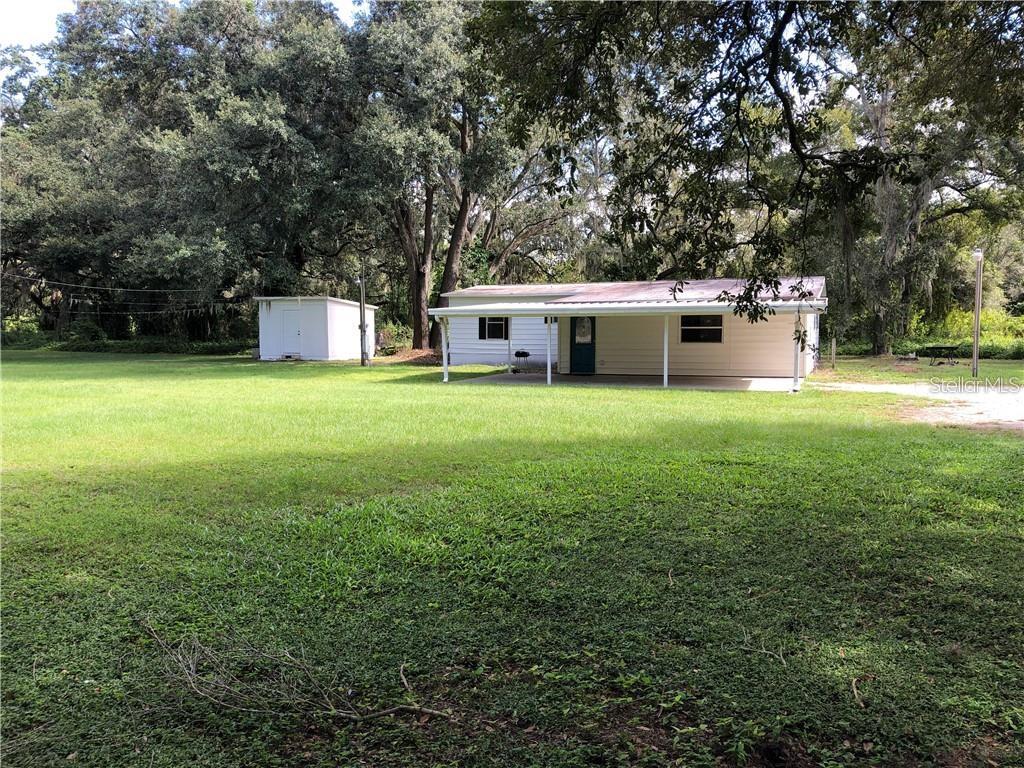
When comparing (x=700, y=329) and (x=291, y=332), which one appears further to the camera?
(x=291, y=332)

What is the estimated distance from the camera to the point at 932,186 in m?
24.0

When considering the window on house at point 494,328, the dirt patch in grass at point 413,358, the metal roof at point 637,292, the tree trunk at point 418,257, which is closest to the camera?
the metal roof at point 637,292

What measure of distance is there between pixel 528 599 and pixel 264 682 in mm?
1341

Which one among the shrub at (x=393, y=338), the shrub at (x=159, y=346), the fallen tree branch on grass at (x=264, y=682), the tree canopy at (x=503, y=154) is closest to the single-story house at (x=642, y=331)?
the tree canopy at (x=503, y=154)

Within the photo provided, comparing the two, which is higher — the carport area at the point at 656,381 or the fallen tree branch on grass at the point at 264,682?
the carport area at the point at 656,381

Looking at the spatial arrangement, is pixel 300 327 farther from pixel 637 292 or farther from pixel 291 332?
pixel 637 292

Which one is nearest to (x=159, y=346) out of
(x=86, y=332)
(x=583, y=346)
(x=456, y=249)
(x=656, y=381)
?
(x=86, y=332)

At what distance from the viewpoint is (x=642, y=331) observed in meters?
19.3

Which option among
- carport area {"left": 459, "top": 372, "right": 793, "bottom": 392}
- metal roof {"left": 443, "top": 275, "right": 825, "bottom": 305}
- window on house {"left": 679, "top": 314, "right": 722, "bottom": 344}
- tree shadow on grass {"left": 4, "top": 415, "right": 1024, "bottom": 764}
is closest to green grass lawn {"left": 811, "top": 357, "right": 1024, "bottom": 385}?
carport area {"left": 459, "top": 372, "right": 793, "bottom": 392}

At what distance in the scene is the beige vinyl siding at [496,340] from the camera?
71.5ft

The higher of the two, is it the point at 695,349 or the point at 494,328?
the point at 494,328

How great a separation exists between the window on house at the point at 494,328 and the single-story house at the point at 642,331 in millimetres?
197

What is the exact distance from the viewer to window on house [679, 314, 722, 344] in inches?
724

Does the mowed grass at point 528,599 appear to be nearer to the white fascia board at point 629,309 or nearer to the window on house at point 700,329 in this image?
the white fascia board at point 629,309
